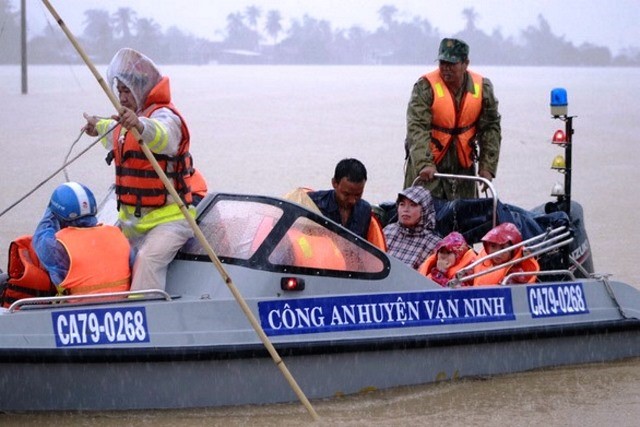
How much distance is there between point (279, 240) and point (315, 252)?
0.21 meters

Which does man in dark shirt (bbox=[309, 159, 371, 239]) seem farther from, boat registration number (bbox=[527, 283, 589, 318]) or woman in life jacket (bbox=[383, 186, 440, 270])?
boat registration number (bbox=[527, 283, 589, 318])

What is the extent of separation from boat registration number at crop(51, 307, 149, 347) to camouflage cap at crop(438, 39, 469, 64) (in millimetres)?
2995

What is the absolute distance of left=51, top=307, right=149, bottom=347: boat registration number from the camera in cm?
623

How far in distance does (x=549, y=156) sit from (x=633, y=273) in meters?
12.1

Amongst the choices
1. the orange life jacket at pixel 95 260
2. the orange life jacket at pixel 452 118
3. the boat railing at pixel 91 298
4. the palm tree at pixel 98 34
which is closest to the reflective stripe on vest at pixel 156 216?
the orange life jacket at pixel 95 260

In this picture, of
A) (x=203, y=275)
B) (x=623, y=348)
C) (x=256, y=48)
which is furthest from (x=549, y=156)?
(x=256, y=48)

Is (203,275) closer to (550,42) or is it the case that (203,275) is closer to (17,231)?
(17,231)

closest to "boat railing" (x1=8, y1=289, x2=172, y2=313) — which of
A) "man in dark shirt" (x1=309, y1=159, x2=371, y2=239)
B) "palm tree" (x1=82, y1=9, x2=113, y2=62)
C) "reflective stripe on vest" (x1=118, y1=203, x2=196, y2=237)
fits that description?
"reflective stripe on vest" (x1=118, y1=203, x2=196, y2=237)

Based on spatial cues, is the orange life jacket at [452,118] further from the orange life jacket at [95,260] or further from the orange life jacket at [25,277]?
the orange life jacket at [25,277]

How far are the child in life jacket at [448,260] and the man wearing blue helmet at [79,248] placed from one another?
5.97 ft

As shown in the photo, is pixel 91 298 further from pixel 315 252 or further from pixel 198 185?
pixel 198 185

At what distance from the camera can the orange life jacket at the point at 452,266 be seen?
7438 mm

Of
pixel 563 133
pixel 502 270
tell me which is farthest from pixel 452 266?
pixel 563 133

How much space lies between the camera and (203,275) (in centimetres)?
675
